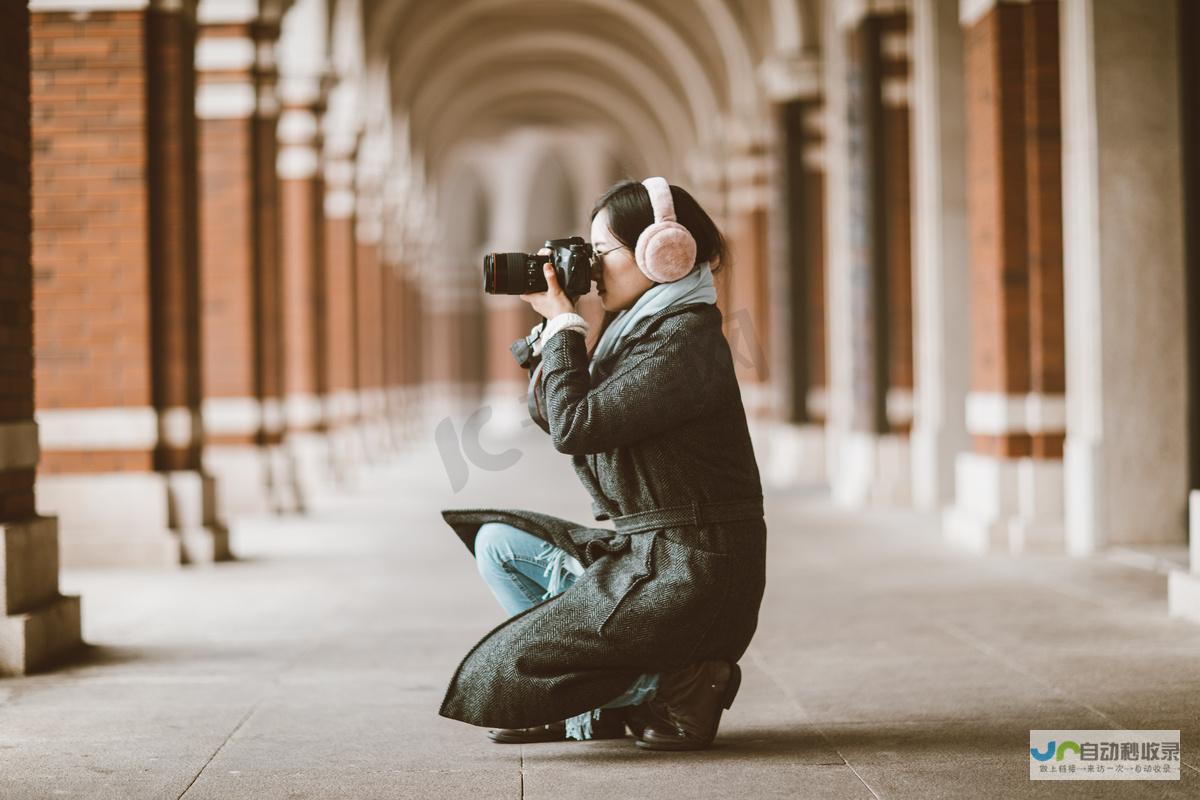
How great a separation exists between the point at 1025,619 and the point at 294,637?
2941 mm

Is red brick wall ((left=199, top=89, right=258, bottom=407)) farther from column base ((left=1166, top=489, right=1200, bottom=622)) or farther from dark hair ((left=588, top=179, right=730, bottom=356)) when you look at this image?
dark hair ((left=588, top=179, right=730, bottom=356))

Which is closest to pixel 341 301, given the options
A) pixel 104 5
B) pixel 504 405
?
pixel 104 5

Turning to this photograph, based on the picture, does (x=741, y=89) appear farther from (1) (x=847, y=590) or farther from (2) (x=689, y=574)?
(2) (x=689, y=574)

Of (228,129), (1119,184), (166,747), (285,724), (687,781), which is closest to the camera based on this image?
(687,781)

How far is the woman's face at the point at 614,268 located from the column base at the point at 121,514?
5.18 m

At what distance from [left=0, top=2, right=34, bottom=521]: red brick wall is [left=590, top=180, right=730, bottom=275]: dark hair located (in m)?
2.72

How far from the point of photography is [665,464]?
3.69m

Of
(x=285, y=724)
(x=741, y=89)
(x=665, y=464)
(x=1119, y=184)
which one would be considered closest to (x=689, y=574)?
(x=665, y=464)

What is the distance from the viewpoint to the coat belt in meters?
3.68

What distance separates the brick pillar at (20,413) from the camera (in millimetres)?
5293

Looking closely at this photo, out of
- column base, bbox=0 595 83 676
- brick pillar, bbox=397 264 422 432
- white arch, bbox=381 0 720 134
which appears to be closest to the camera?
column base, bbox=0 595 83 676

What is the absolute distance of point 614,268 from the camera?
3771 millimetres

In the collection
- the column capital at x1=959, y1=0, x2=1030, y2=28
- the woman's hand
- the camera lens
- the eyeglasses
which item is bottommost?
the woman's hand

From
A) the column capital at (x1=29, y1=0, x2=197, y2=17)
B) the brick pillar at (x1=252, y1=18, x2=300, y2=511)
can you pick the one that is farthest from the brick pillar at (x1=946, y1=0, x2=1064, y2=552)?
the brick pillar at (x1=252, y1=18, x2=300, y2=511)
